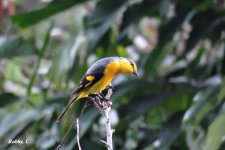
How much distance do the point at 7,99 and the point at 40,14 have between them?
1.63ft

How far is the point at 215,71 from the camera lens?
300cm

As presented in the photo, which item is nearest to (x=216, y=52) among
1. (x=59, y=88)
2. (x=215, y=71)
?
(x=215, y=71)

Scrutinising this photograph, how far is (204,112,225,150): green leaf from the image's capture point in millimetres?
1996

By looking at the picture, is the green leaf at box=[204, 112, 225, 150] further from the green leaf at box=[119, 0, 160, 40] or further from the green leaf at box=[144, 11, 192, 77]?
the green leaf at box=[119, 0, 160, 40]

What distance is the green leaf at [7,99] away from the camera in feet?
9.71

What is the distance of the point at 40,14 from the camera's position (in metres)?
2.69

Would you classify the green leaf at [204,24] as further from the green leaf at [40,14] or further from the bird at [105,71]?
the bird at [105,71]

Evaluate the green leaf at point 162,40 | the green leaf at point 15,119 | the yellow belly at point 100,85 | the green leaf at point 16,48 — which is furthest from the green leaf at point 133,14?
the yellow belly at point 100,85

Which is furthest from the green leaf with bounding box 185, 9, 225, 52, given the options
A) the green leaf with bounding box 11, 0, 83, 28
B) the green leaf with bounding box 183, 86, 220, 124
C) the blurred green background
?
the green leaf with bounding box 11, 0, 83, 28

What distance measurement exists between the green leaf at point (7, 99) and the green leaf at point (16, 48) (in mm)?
205

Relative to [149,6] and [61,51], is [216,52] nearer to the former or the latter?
[149,6]

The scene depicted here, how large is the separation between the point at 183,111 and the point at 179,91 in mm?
177

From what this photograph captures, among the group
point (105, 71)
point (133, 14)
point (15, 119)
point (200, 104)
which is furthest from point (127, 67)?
point (15, 119)

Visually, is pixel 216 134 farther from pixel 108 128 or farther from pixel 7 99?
pixel 7 99
